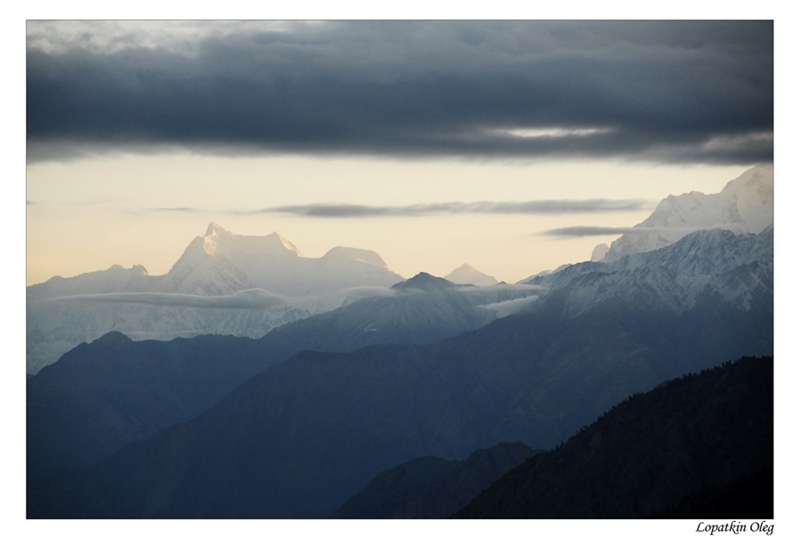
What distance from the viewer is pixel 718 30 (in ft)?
310

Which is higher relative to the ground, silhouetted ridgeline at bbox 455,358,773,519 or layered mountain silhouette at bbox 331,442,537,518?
silhouetted ridgeline at bbox 455,358,773,519

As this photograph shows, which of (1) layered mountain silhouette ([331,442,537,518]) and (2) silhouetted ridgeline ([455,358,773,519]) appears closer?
(2) silhouetted ridgeline ([455,358,773,519])

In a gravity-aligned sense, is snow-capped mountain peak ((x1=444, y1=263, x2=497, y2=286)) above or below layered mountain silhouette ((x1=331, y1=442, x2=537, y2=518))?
above

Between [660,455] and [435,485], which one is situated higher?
[660,455]

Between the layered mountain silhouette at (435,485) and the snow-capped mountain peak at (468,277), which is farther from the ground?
the snow-capped mountain peak at (468,277)

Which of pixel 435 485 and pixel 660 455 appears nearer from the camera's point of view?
pixel 660 455

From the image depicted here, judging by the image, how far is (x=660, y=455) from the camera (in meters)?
104

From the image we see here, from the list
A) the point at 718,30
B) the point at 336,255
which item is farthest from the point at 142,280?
the point at 718,30

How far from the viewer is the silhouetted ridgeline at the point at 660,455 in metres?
98.1

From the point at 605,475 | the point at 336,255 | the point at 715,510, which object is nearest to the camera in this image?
the point at 715,510

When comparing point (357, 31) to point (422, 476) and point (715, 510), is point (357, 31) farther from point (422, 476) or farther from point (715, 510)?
point (422, 476)

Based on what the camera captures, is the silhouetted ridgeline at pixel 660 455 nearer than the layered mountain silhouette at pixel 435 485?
Yes

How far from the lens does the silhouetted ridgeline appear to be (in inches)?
3861
